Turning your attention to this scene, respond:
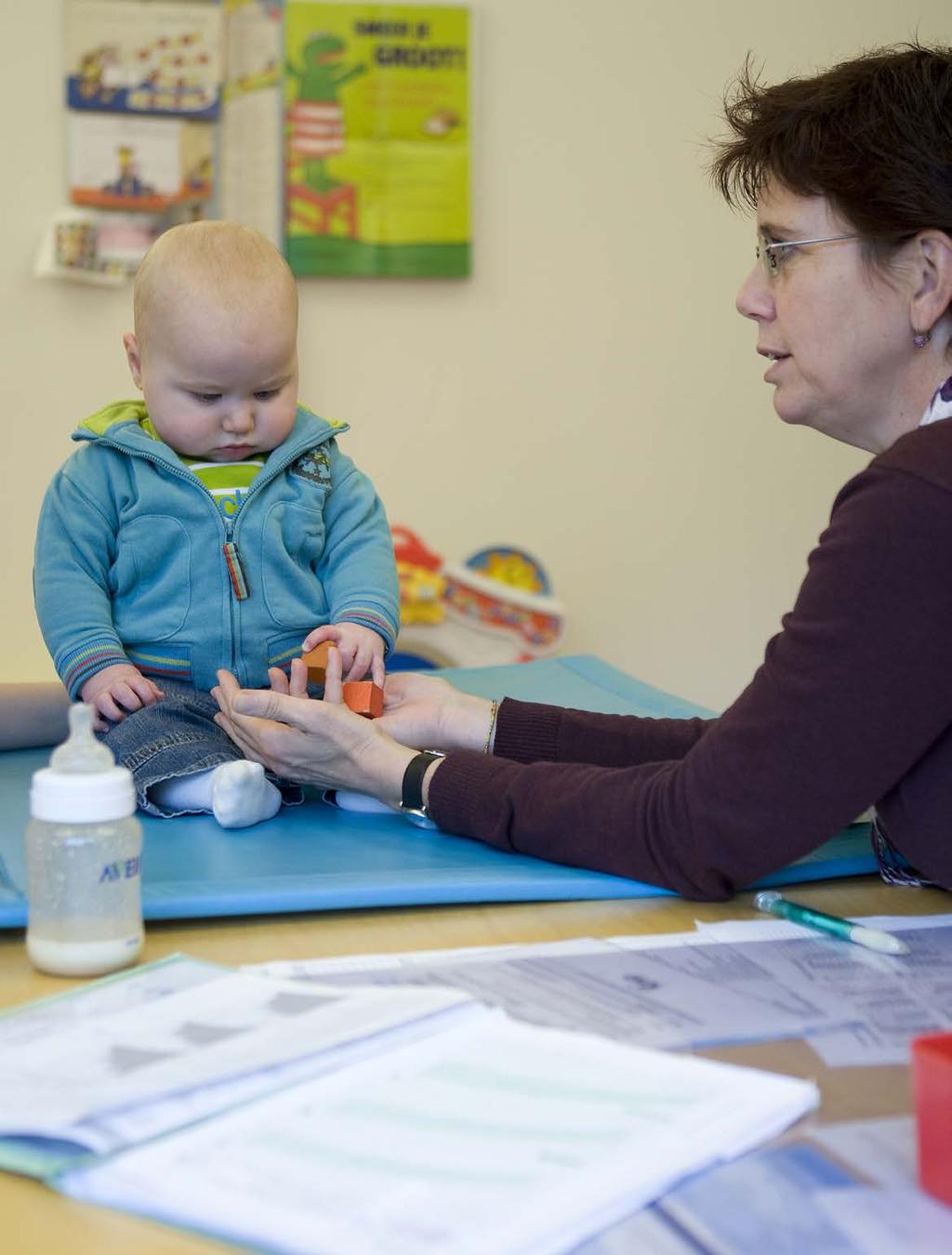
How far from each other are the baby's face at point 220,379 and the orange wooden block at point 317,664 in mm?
270

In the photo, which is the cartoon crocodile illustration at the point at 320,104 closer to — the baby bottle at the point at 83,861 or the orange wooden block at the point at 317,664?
the orange wooden block at the point at 317,664

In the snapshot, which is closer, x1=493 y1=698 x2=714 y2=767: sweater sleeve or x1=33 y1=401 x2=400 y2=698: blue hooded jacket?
x1=493 y1=698 x2=714 y2=767: sweater sleeve

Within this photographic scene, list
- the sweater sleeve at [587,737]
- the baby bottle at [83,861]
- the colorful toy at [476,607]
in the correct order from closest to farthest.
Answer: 1. the baby bottle at [83,861]
2. the sweater sleeve at [587,737]
3. the colorful toy at [476,607]

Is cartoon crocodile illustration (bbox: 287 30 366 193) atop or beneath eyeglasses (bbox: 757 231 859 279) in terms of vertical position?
atop

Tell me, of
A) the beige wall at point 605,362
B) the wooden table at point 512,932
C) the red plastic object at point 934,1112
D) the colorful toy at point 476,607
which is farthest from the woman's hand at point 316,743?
the beige wall at point 605,362

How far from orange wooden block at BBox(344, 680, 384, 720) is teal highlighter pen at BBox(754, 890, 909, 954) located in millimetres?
496

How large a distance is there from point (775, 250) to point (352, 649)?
0.63m

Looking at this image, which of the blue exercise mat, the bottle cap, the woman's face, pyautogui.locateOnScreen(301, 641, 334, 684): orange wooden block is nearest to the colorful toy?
pyautogui.locateOnScreen(301, 641, 334, 684): orange wooden block

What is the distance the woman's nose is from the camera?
1380 millimetres

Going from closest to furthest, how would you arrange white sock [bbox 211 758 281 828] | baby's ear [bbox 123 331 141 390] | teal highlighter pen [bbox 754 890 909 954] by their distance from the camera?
1. teal highlighter pen [bbox 754 890 909 954]
2. white sock [bbox 211 758 281 828]
3. baby's ear [bbox 123 331 141 390]

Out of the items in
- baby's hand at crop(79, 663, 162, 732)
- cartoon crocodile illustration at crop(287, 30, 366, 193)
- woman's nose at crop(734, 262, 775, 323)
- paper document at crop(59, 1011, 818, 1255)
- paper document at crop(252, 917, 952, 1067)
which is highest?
cartoon crocodile illustration at crop(287, 30, 366, 193)

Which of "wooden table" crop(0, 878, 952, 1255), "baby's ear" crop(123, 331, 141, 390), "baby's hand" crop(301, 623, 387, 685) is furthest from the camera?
"baby's ear" crop(123, 331, 141, 390)

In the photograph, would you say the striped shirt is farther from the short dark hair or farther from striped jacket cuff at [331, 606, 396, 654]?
the short dark hair

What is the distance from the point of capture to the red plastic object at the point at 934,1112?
2.24ft
